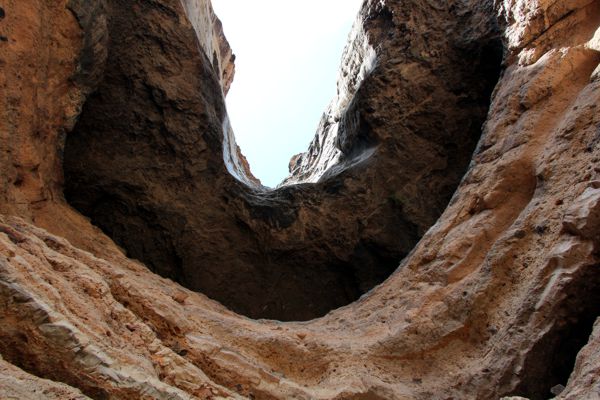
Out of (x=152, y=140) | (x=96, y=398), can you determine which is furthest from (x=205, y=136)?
(x=96, y=398)

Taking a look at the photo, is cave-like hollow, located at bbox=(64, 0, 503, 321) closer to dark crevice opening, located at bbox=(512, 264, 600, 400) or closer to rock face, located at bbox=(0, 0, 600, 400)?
rock face, located at bbox=(0, 0, 600, 400)

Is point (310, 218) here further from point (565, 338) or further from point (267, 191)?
point (565, 338)

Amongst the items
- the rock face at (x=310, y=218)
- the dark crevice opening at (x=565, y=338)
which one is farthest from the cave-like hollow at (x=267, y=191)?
the dark crevice opening at (x=565, y=338)

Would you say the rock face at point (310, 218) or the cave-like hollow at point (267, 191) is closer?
the rock face at point (310, 218)

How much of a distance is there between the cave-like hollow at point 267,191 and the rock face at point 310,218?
3 cm

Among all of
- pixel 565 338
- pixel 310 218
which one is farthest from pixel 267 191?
pixel 565 338

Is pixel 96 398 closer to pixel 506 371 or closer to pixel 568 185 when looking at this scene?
pixel 506 371

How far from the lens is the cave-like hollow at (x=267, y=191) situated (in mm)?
7500

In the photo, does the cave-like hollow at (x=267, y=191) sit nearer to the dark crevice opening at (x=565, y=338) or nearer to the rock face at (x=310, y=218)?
the rock face at (x=310, y=218)

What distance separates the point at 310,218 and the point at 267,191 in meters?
0.98

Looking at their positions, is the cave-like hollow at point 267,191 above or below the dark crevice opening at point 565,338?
above

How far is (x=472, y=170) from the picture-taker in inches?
228

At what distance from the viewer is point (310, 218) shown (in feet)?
27.5

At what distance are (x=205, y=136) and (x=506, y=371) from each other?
5758mm
